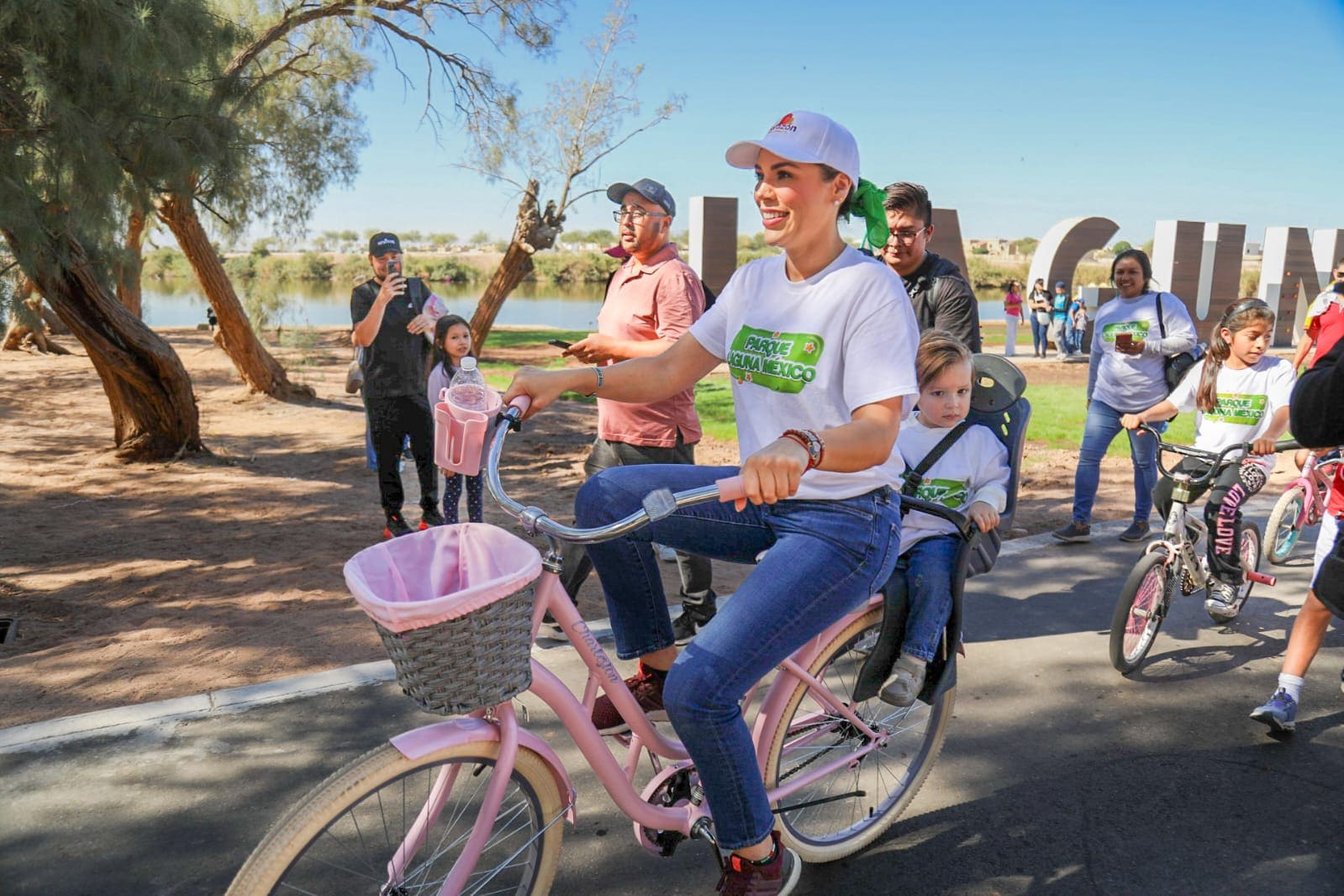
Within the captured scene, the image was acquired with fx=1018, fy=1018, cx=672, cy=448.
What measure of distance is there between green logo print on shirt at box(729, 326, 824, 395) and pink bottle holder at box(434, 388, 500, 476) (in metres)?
0.73

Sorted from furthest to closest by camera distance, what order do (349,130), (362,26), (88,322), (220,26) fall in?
(349,130) < (362,26) < (88,322) < (220,26)

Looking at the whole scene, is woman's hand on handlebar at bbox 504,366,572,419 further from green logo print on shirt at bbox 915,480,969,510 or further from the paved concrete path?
green logo print on shirt at bbox 915,480,969,510

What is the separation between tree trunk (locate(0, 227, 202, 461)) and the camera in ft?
31.1

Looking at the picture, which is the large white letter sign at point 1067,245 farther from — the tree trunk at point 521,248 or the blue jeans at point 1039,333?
the tree trunk at point 521,248

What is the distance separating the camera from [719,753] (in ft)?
7.91

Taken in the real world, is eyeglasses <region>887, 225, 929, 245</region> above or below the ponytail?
above

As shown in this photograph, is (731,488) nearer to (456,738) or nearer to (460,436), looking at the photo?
(460,436)

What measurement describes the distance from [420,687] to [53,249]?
278 inches

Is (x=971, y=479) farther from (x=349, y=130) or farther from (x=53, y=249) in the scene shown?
(x=349, y=130)

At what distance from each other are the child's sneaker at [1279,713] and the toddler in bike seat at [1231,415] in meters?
1.09

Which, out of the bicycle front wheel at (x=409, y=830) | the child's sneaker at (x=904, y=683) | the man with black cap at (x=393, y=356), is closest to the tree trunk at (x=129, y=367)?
the man with black cap at (x=393, y=356)

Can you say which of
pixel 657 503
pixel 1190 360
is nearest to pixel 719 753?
pixel 657 503

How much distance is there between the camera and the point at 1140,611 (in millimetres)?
4688

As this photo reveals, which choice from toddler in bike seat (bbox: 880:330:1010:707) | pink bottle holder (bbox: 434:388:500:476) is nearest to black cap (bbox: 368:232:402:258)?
toddler in bike seat (bbox: 880:330:1010:707)
